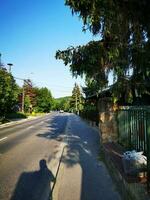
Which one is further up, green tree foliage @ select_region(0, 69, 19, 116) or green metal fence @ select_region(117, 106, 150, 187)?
green tree foliage @ select_region(0, 69, 19, 116)

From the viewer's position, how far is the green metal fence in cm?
914

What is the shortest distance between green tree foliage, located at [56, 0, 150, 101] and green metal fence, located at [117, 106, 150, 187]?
1.18 m

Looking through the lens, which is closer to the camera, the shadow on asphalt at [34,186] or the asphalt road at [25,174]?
the shadow on asphalt at [34,186]

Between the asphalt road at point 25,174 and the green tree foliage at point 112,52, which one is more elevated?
the green tree foliage at point 112,52

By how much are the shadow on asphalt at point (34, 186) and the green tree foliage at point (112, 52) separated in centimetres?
375

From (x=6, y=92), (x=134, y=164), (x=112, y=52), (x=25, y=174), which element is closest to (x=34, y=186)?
(x=25, y=174)

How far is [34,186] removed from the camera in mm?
7621

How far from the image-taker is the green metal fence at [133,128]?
30.0 ft

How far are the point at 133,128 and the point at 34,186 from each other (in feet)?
14.5

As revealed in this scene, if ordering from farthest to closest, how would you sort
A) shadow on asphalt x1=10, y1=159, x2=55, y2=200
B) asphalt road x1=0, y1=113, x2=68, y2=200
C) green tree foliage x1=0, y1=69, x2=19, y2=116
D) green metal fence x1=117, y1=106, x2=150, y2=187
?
1. green tree foliage x1=0, y1=69, x2=19, y2=116
2. green metal fence x1=117, y1=106, x2=150, y2=187
3. asphalt road x1=0, y1=113, x2=68, y2=200
4. shadow on asphalt x1=10, y1=159, x2=55, y2=200

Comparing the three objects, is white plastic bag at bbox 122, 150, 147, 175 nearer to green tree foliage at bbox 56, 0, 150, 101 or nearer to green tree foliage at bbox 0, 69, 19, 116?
green tree foliage at bbox 56, 0, 150, 101

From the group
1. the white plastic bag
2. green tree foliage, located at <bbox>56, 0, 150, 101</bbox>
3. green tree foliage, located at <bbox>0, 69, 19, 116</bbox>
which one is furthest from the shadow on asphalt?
green tree foliage, located at <bbox>0, 69, 19, 116</bbox>

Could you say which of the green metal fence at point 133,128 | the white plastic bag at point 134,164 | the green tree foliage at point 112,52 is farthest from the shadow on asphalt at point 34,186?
the green tree foliage at point 112,52

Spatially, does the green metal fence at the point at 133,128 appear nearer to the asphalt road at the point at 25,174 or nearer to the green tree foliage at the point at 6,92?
the asphalt road at the point at 25,174
